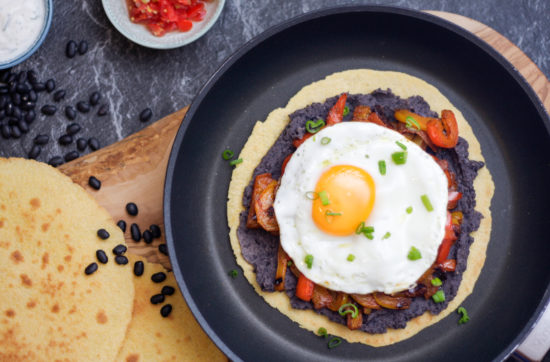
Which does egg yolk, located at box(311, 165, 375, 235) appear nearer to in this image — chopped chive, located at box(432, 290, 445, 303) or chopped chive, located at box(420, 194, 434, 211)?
chopped chive, located at box(420, 194, 434, 211)

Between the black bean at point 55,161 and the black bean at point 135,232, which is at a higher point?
the black bean at point 135,232

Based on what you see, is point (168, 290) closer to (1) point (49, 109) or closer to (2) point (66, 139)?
(2) point (66, 139)

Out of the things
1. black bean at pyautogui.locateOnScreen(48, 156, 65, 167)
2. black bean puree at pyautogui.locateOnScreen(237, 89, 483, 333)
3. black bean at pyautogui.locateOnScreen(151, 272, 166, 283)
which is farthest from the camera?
black bean at pyautogui.locateOnScreen(48, 156, 65, 167)

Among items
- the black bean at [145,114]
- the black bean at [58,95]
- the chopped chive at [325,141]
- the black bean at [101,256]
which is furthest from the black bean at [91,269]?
the chopped chive at [325,141]

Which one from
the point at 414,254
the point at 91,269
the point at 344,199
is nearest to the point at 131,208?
the point at 91,269

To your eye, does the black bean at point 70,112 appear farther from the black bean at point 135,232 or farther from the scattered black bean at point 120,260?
the scattered black bean at point 120,260

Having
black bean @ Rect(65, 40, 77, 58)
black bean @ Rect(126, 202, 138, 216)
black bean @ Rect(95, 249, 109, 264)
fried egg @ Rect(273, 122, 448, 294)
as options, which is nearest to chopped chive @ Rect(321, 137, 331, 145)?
fried egg @ Rect(273, 122, 448, 294)
